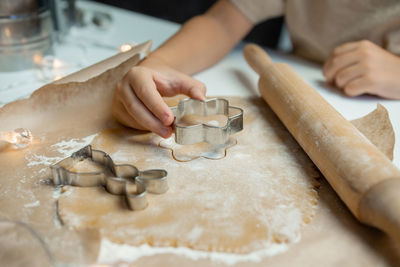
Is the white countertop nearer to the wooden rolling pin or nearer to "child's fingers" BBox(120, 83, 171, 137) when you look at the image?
the wooden rolling pin

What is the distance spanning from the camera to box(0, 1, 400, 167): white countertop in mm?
891

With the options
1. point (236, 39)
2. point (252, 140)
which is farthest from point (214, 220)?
point (236, 39)

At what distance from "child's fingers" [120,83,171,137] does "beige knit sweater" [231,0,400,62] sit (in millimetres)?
579

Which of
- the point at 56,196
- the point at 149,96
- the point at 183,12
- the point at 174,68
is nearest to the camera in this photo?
the point at 56,196

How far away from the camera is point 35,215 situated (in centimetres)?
54

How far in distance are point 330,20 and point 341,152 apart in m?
0.64

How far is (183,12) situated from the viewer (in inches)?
74.4

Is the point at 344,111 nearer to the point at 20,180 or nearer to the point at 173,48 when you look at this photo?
the point at 173,48

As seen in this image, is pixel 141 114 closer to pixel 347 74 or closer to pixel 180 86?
Answer: pixel 180 86

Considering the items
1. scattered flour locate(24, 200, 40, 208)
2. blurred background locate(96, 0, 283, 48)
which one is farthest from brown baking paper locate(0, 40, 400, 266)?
blurred background locate(96, 0, 283, 48)

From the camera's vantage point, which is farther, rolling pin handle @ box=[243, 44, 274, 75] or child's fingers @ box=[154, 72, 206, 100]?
rolling pin handle @ box=[243, 44, 274, 75]

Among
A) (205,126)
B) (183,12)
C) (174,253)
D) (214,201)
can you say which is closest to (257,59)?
(205,126)

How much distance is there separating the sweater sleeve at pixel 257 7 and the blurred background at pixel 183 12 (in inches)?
29.4

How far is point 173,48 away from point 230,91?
0.20 meters
